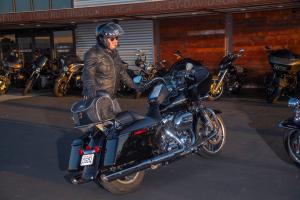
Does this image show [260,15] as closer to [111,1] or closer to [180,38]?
[180,38]

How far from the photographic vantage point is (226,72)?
1092cm

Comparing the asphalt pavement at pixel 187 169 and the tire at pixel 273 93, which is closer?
the asphalt pavement at pixel 187 169

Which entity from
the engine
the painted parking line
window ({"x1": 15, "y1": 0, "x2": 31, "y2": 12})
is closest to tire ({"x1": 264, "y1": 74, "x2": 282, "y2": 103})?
the engine

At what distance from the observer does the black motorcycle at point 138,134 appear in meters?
4.59

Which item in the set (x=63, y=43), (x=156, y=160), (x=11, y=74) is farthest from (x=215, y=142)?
(x=63, y=43)

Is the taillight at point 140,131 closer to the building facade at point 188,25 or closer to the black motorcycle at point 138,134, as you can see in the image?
the black motorcycle at point 138,134

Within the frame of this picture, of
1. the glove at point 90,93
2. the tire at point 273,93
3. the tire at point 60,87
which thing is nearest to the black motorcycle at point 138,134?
the glove at point 90,93

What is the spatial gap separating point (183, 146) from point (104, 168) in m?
1.13

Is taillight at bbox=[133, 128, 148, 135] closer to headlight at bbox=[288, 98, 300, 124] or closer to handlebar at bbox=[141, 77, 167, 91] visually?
handlebar at bbox=[141, 77, 167, 91]

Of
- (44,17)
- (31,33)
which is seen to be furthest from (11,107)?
(31,33)

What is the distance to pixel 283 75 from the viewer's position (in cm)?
991

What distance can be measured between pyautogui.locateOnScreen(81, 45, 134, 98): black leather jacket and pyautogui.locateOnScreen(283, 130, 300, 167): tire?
7.56 feet

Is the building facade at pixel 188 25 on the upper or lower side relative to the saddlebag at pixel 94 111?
upper

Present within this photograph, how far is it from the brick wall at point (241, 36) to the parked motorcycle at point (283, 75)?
2.29 meters
